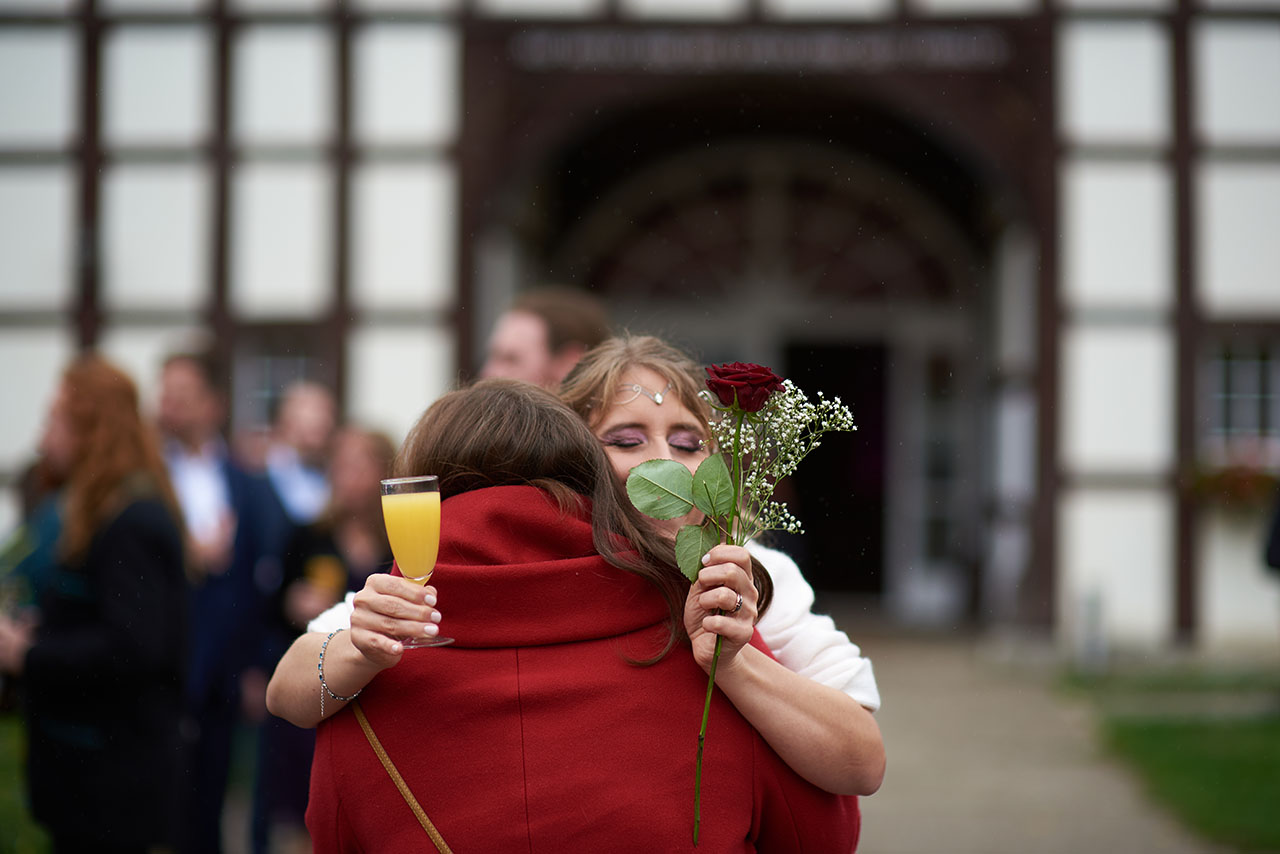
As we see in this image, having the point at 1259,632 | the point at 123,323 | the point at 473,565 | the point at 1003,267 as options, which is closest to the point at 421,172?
the point at 123,323

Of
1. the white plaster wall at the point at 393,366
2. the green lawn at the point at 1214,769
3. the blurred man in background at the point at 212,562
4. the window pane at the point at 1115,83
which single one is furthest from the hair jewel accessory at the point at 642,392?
the window pane at the point at 1115,83

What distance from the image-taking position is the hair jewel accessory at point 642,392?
188 centimetres

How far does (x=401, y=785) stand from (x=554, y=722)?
0.65 ft

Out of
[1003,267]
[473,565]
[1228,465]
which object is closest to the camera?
[473,565]

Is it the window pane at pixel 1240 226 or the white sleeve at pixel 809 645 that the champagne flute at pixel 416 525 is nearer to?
the white sleeve at pixel 809 645

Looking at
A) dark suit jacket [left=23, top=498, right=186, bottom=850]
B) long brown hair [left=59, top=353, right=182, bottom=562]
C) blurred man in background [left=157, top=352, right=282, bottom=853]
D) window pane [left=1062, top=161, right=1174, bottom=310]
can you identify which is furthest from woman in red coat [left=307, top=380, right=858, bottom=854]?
window pane [left=1062, top=161, right=1174, bottom=310]

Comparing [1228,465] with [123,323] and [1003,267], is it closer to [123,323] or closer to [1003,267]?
[1003,267]

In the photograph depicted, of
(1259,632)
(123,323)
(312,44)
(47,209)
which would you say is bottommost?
(1259,632)

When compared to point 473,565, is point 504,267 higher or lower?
higher

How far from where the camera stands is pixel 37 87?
9.00 meters

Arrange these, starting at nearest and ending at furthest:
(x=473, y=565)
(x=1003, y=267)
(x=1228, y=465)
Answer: (x=473, y=565) < (x=1228, y=465) < (x=1003, y=267)

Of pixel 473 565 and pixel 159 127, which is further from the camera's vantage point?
pixel 159 127

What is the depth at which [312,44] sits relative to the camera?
8.93m

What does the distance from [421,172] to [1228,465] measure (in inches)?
233
